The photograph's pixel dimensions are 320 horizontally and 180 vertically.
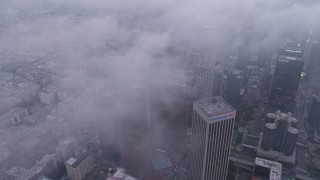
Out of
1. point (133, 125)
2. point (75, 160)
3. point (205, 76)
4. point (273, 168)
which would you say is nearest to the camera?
point (273, 168)

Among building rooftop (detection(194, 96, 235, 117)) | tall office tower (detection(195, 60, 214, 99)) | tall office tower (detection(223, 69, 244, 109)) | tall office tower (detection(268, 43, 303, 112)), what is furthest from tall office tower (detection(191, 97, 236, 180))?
tall office tower (detection(268, 43, 303, 112))

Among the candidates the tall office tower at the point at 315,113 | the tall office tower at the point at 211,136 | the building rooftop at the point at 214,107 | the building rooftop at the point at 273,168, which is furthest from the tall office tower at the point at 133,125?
the tall office tower at the point at 315,113

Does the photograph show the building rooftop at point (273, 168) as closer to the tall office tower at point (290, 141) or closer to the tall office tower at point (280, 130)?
the tall office tower at point (290, 141)

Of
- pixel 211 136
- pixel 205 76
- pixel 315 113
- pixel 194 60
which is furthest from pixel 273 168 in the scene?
pixel 194 60

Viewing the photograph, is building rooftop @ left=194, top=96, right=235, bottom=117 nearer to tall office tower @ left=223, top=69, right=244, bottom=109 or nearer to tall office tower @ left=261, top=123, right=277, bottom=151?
tall office tower @ left=261, top=123, right=277, bottom=151

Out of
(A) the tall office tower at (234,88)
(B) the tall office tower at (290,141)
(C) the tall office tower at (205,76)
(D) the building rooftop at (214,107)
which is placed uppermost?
(D) the building rooftop at (214,107)

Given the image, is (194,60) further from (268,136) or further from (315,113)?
(315,113)

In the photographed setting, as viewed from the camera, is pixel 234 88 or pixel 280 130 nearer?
pixel 280 130
